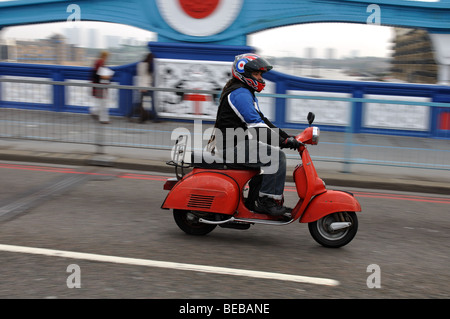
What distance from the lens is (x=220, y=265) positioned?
4.52m

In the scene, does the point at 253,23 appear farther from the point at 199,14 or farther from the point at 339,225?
the point at 339,225

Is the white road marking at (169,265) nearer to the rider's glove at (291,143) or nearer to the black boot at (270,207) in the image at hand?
the black boot at (270,207)

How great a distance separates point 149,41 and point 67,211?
8.62 meters

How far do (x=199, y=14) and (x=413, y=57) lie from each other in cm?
557

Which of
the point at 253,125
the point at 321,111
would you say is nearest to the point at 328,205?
the point at 253,125

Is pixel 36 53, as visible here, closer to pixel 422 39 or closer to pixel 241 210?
pixel 422 39

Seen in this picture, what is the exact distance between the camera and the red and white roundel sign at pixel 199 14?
13.7 meters

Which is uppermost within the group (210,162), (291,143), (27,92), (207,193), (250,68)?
(250,68)

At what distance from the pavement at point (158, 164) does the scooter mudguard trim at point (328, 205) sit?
3287 mm

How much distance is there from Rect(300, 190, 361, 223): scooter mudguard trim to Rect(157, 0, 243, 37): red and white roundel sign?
9556 mm

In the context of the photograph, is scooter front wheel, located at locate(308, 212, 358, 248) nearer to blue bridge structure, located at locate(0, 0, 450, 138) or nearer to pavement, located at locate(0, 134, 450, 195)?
pavement, located at locate(0, 134, 450, 195)

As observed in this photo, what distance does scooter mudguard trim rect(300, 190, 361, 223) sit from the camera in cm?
496

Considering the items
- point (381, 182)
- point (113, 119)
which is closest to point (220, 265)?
point (381, 182)

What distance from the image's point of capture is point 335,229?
511 cm
